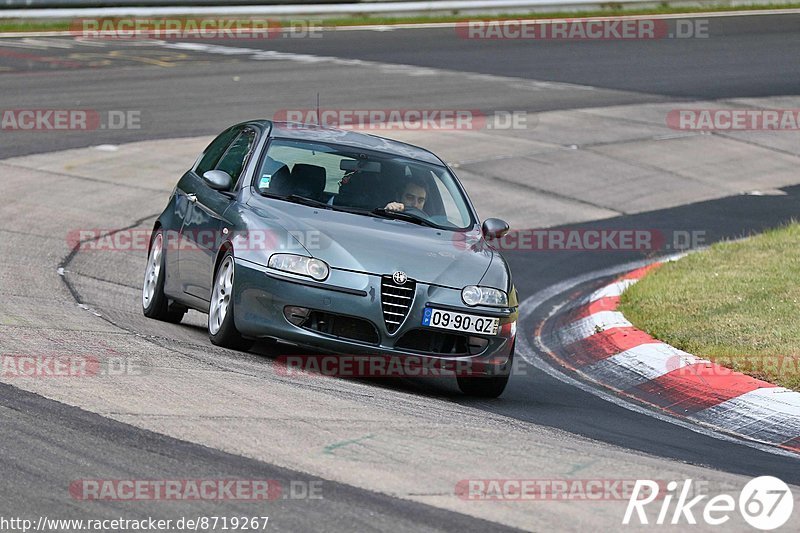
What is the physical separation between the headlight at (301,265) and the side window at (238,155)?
54.2 inches

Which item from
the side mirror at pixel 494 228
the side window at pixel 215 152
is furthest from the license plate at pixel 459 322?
the side window at pixel 215 152

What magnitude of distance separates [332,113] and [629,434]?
13.8m

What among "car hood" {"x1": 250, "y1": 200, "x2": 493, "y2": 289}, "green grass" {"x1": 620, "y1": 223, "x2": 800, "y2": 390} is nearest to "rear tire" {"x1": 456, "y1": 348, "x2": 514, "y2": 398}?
"car hood" {"x1": 250, "y1": 200, "x2": 493, "y2": 289}

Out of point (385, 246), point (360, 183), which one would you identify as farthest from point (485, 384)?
point (360, 183)

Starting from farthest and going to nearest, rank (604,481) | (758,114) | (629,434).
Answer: (758,114) < (629,434) < (604,481)

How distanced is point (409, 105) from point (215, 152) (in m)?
11.8

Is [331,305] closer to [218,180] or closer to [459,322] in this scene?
[459,322]

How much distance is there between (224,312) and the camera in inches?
356

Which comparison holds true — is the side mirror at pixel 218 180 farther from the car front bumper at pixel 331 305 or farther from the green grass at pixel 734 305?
the green grass at pixel 734 305

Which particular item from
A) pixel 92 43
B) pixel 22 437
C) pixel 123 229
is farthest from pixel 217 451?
pixel 92 43

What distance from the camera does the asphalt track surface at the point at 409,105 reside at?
18.8 feet

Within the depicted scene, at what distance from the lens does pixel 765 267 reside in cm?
1270

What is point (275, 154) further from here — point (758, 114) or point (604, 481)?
point (758, 114)

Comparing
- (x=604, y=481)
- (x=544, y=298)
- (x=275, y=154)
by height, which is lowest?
(x=544, y=298)
